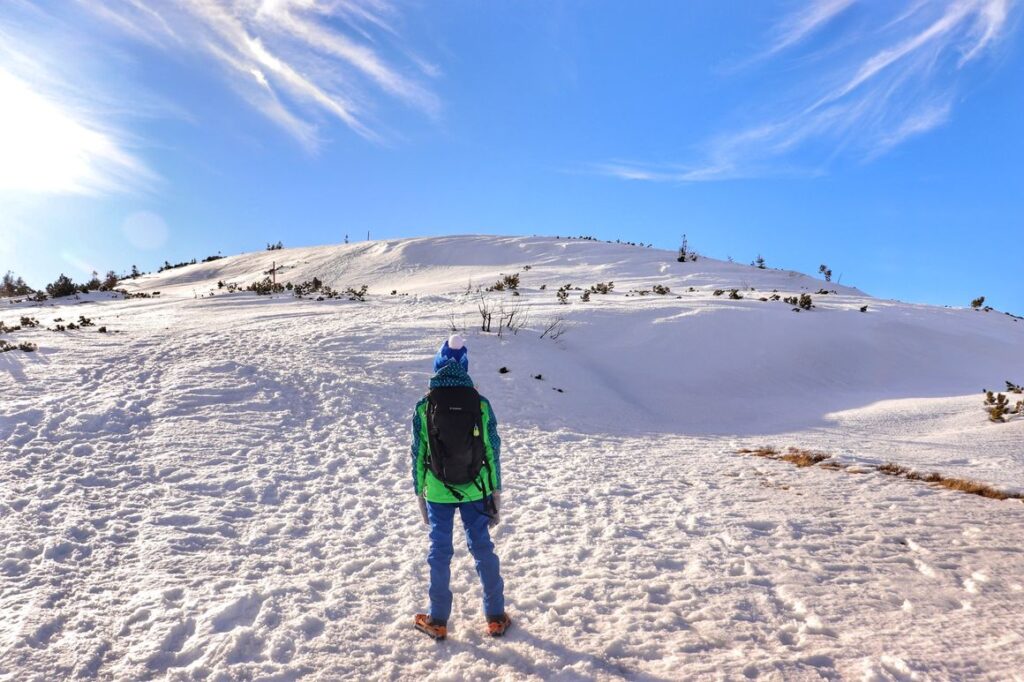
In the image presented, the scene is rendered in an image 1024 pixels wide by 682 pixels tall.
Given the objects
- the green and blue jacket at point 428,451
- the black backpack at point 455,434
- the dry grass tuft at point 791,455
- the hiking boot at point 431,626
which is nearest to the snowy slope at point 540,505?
the hiking boot at point 431,626

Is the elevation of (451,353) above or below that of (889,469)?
above

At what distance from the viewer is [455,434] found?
342cm

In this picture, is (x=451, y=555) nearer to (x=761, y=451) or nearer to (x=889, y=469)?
(x=889, y=469)

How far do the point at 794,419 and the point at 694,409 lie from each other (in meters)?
1.63

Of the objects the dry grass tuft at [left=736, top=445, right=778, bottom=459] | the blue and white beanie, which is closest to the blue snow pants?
the blue and white beanie

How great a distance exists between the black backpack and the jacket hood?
3 centimetres

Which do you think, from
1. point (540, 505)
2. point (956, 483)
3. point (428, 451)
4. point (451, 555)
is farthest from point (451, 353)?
point (956, 483)

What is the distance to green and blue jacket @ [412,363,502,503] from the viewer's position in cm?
350

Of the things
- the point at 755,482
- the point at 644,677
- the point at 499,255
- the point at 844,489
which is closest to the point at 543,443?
the point at 755,482

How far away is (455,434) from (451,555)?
82cm

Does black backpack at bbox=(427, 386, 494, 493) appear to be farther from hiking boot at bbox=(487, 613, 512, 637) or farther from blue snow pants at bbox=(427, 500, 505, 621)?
hiking boot at bbox=(487, 613, 512, 637)

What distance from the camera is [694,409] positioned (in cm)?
1033

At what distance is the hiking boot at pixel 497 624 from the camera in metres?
3.59

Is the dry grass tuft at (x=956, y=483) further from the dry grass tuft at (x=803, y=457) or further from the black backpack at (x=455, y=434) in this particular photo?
the black backpack at (x=455, y=434)
